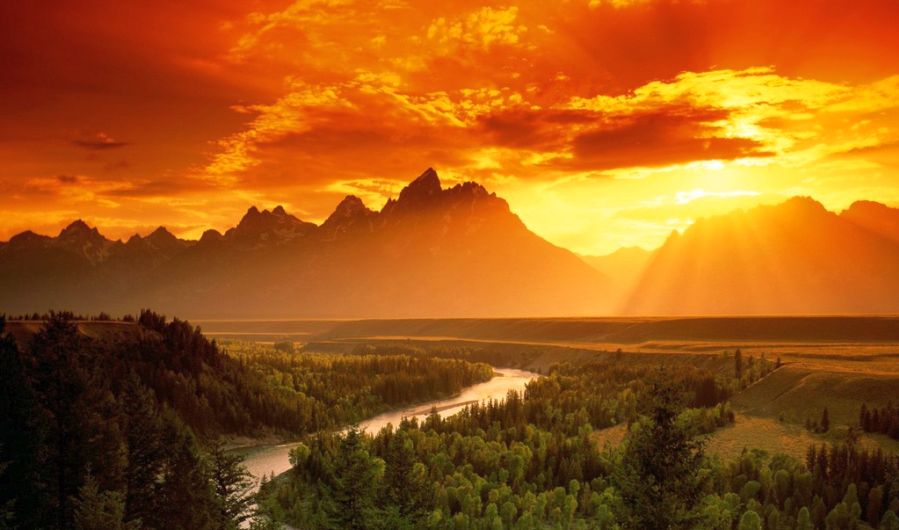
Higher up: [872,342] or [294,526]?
[872,342]

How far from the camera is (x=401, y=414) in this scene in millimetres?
142750

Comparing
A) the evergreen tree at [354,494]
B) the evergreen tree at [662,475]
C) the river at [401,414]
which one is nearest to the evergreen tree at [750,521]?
the evergreen tree at [662,475]

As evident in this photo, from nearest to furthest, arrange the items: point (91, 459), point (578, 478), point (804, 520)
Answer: point (91, 459) < point (804, 520) < point (578, 478)

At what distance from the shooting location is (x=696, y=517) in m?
38.6

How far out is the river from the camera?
99938 mm

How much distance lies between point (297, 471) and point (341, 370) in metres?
86.4

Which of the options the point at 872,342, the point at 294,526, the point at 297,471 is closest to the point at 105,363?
the point at 297,471

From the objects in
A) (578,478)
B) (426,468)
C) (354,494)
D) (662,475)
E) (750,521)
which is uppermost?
(662,475)

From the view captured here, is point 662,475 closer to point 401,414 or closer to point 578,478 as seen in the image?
point 578,478

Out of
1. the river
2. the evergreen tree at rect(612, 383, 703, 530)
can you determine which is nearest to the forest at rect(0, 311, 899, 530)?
the evergreen tree at rect(612, 383, 703, 530)

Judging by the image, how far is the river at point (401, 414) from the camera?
99938mm

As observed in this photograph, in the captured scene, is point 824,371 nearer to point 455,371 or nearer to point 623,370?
point 623,370

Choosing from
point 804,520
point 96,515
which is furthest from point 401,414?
point 96,515

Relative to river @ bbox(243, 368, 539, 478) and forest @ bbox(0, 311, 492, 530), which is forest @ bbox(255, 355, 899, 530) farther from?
forest @ bbox(0, 311, 492, 530)
